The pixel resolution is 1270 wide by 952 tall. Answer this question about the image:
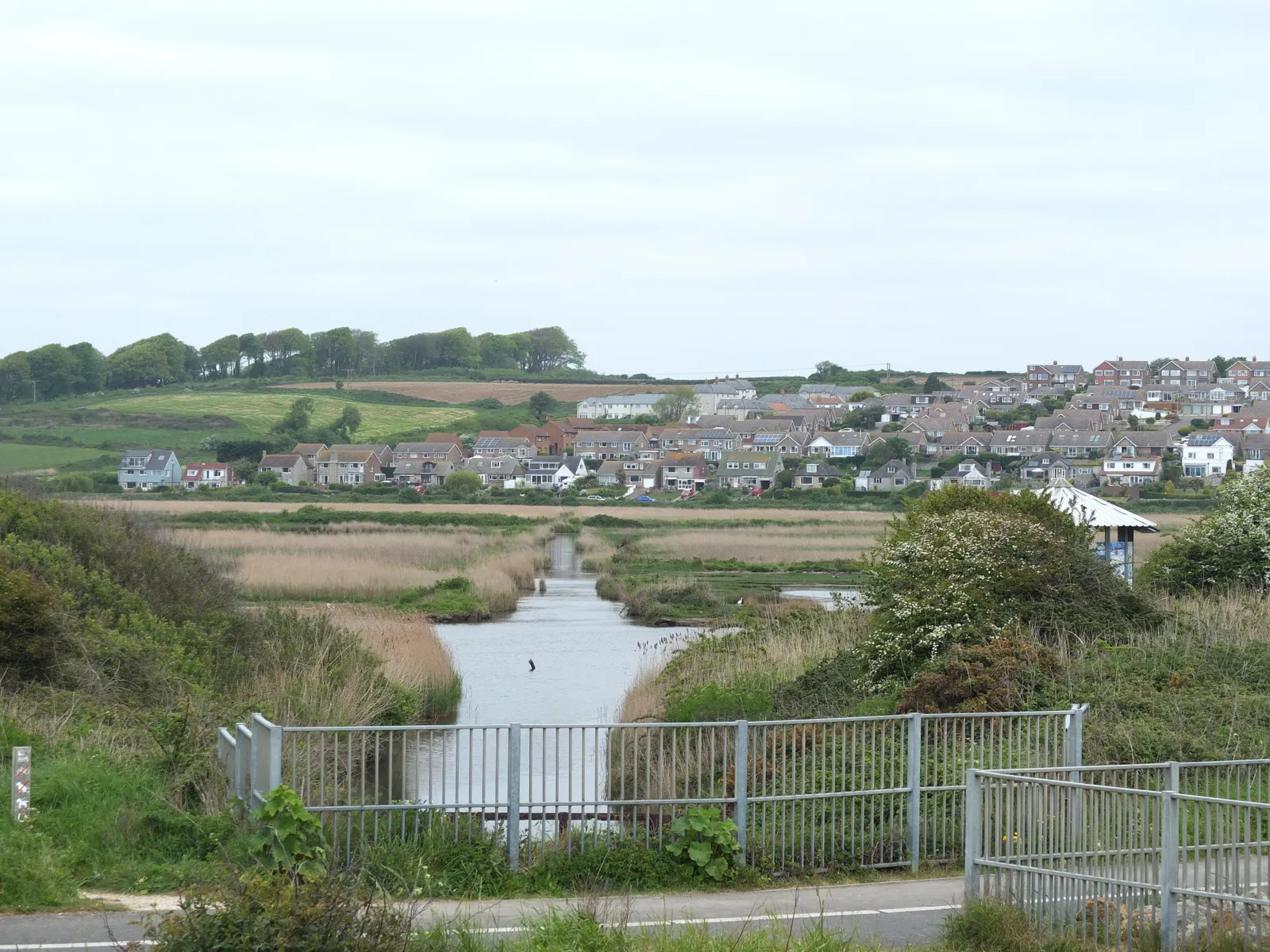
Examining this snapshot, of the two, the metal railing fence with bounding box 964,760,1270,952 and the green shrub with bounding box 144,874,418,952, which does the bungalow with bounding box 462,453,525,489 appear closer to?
the metal railing fence with bounding box 964,760,1270,952

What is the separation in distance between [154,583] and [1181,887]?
62.1ft

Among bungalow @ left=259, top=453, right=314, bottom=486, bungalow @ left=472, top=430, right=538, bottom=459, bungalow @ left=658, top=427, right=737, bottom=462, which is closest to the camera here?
bungalow @ left=259, top=453, right=314, bottom=486

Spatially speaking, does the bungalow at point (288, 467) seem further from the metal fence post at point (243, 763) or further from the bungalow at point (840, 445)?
the metal fence post at point (243, 763)

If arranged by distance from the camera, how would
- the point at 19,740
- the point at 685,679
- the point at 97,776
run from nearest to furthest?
the point at 97,776, the point at 19,740, the point at 685,679

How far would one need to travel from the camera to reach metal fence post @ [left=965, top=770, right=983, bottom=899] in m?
10.7

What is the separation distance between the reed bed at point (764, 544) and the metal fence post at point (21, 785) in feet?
159

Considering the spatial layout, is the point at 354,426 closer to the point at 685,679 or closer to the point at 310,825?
the point at 685,679

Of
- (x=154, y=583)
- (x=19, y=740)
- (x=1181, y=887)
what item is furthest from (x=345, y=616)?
(x=1181, y=887)

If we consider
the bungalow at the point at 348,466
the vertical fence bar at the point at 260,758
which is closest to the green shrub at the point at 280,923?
the vertical fence bar at the point at 260,758

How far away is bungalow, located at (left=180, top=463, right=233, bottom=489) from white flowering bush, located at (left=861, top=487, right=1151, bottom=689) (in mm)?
110144

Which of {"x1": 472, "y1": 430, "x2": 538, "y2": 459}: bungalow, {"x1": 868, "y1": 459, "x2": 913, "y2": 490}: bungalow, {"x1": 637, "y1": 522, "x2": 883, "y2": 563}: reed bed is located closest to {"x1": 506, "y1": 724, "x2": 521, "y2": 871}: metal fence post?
{"x1": 637, "y1": 522, "x2": 883, "y2": 563}: reed bed

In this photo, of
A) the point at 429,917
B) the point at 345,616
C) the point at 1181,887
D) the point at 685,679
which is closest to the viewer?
the point at 1181,887

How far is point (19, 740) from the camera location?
49.0ft

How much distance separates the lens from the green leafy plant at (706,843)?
41.3 ft
